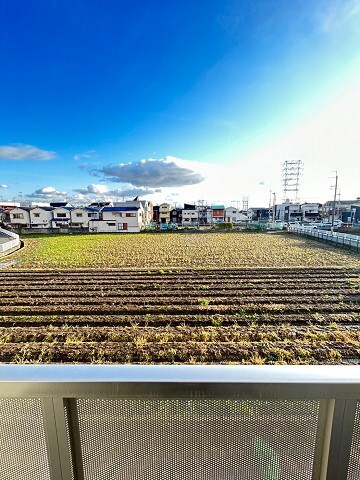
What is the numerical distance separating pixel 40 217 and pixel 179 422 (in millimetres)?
36337

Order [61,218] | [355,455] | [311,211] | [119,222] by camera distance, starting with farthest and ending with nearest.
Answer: [311,211]
[61,218]
[119,222]
[355,455]

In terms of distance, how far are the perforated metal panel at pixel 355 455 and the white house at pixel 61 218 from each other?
114 ft

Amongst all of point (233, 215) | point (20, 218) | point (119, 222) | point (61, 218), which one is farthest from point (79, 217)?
point (233, 215)

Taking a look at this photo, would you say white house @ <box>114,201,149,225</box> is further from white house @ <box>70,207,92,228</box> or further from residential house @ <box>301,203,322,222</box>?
residential house @ <box>301,203,322,222</box>

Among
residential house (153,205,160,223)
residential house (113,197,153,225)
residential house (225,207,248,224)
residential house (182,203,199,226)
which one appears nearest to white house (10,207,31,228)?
residential house (113,197,153,225)

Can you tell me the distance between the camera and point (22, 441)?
26.1 inches

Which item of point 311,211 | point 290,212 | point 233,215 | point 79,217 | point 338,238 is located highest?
point 79,217

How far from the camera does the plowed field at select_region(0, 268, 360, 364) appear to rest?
3.60 meters

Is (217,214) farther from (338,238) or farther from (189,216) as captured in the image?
(338,238)

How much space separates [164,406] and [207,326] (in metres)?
4.17

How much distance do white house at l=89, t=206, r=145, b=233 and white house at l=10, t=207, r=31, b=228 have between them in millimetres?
9850

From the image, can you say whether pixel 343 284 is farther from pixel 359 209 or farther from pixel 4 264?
pixel 359 209

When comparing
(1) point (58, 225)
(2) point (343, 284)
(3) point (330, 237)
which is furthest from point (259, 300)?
(1) point (58, 225)

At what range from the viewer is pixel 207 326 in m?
4.61
